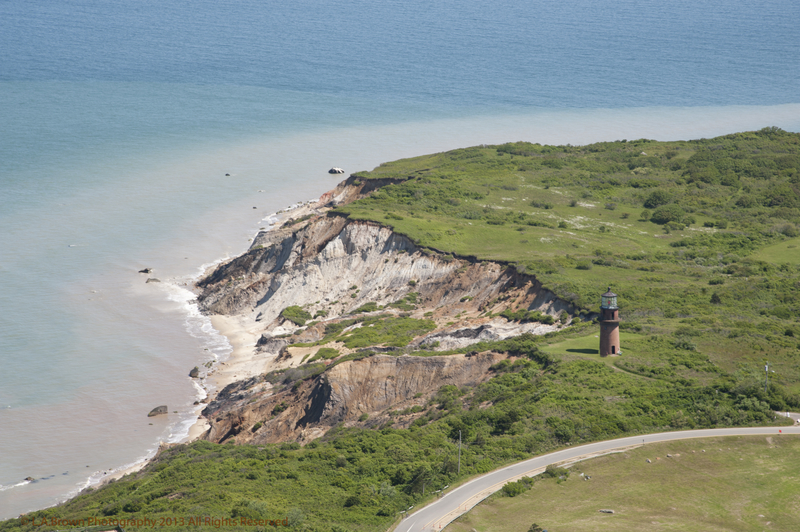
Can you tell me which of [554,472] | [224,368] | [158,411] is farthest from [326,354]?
[554,472]

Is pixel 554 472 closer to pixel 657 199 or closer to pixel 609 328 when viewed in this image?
pixel 609 328

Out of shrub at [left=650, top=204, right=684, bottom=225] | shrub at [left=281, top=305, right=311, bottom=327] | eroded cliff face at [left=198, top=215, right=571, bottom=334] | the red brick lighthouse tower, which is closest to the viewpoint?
the red brick lighthouse tower

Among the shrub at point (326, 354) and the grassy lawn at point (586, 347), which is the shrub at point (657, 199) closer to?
the grassy lawn at point (586, 347)

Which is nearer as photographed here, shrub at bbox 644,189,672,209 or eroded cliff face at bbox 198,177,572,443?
eroded cliff face at bbox 198,177,572,443

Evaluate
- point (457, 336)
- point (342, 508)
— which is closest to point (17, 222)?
point (457, 336)

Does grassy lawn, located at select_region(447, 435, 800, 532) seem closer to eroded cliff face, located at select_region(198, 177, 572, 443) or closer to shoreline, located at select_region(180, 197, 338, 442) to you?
eroded cliff face, located at select_region(198, 177, 572, 443)

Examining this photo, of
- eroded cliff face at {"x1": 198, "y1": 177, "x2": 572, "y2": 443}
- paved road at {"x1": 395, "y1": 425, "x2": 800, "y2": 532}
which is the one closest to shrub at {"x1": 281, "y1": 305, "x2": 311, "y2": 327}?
eroded cliff face at {"x1": 198, "y1": 177, "x2": 572, "y2": 443}
